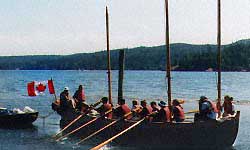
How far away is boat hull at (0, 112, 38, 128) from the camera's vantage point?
32344 mm

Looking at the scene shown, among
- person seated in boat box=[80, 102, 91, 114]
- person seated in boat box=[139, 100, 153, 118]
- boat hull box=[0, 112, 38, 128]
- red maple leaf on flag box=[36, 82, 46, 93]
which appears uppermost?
red maple leaf on flag box=[36, 82, 46, 93]

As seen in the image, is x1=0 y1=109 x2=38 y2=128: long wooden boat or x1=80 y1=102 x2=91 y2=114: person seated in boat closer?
x1=80 y1=102 x2=91 y2=114: person seated in boat

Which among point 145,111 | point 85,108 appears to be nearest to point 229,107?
point 145,111

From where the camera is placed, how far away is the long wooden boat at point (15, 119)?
32344 mm

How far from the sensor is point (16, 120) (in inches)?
1280

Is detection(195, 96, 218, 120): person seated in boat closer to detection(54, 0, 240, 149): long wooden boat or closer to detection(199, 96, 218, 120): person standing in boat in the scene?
detection(199, 96, 218, 120): person standing in boat

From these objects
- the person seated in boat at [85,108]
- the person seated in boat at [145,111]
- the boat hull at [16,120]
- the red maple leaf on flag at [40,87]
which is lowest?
the boat hull at [16,120]

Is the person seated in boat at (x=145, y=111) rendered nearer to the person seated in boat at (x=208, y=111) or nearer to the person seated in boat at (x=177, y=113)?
the person seated in boat at (x=177, y=113)

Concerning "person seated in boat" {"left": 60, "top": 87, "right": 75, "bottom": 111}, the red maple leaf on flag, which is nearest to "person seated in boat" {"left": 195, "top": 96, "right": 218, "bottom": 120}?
"person seated in boat" {"left": 60, "top": 87, "right": 75, "bottom": 111}

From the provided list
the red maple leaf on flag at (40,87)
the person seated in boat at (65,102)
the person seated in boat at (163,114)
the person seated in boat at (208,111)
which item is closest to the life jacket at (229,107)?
the person seated in boat at (208,111)

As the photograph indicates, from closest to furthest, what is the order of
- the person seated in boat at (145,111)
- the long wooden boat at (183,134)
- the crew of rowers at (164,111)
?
the long wooden boat at (183,134)
the crew of rowers at (164,111)
the person seated in boat at (145,111)

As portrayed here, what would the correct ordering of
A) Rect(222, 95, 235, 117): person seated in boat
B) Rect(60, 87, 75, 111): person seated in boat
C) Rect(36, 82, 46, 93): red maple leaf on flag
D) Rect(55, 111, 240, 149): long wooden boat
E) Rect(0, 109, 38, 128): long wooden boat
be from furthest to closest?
Rect(36, 82, 46, 93): red maple leaf on flag
Rect(0, 109, 38, 128): long wooden boat
Rect(60, 87, 75, 111): person seated in boat
Rect(222, 95, 235, 117): person seated in boat
Rect(55, 111, 240, 149): long wooden boat

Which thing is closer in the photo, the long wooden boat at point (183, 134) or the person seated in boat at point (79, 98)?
the long wooden boat at point (183, 134)

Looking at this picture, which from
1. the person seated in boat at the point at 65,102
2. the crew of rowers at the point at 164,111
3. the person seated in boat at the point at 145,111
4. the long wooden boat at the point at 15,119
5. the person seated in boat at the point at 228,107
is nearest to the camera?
the crew of rowers at the point at 164,111
